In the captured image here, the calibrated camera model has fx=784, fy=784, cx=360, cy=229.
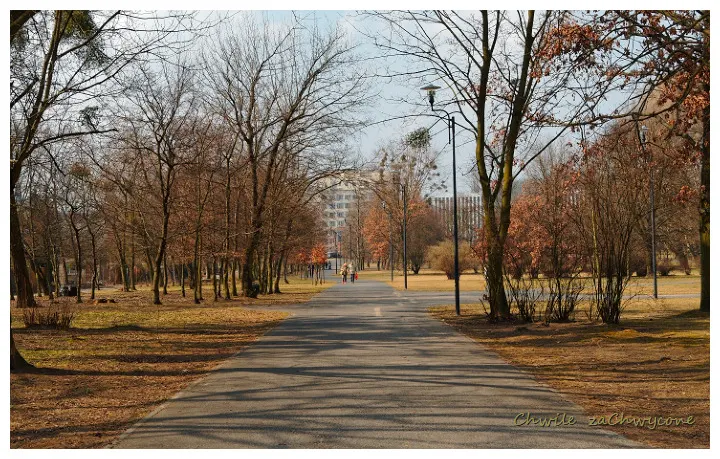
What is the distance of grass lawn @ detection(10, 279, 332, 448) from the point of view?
763cm

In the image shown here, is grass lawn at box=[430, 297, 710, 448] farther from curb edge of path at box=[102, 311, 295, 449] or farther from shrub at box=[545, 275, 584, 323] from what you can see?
curb edge of path at box=[102, 311, 295, 449]

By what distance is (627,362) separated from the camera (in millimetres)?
11938

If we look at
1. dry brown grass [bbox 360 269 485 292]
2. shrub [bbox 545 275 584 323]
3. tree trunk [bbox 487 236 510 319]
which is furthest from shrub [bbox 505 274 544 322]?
dry brown grass [bbox 360 269 485 292]

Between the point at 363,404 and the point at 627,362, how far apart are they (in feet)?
17.9

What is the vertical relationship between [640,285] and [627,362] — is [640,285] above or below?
above

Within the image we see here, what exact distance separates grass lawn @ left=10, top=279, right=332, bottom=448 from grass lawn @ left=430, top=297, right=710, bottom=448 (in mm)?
4870

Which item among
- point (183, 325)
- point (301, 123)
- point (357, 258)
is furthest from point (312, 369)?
point (357, 258)

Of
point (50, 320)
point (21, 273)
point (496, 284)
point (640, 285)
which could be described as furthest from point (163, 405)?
point (640, 285)

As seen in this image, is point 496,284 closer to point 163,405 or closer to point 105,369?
point 105,369

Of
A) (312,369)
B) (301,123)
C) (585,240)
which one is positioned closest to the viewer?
(312,369)

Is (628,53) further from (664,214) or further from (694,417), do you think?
A: (664,214)

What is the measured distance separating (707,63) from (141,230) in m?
27.1

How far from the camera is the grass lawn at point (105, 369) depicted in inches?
301

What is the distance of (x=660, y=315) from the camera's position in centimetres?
2144
